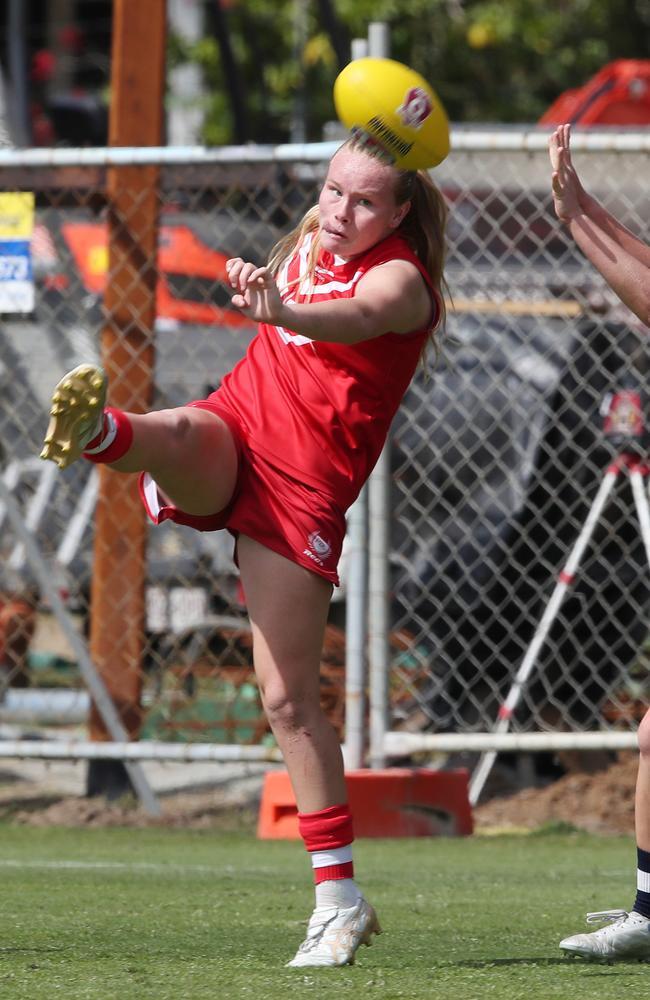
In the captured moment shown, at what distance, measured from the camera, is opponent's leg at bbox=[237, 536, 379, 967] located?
325 cm

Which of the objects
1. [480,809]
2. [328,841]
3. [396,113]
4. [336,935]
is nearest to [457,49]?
[480,809]

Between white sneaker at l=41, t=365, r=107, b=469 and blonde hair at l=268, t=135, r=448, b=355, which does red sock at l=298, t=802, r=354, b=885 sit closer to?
white sneaker at l=41, t=365, r=107, b=469

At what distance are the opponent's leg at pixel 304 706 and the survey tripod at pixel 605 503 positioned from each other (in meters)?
2.91

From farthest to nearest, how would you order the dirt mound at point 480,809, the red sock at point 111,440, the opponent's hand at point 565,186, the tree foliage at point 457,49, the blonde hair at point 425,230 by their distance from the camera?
1. the tree foliage at point 457,49
2. the dirt mound at point 480,809
3. the blonde hair at point 425,230
4. the opponent's hand at point 565,186
5. the red sock at point 111,440

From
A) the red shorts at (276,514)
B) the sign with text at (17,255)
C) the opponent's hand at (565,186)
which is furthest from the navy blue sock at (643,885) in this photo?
the sign with text at (17,255)

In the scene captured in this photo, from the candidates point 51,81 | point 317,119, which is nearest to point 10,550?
point 317,119

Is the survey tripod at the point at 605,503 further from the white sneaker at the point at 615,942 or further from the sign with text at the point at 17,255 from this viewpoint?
the white sneaker at the point at 615,942

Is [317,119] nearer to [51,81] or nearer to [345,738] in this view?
[51,81]

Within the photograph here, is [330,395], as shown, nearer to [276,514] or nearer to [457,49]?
[276,514]

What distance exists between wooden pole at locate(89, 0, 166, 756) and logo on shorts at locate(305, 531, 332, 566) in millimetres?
2980

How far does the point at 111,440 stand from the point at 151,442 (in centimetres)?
9

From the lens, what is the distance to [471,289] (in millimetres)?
6840

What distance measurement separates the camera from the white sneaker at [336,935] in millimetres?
3148

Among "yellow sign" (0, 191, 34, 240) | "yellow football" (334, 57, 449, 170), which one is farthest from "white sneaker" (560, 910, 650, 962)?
"yellow sign" (0, 191, 34, 240)
